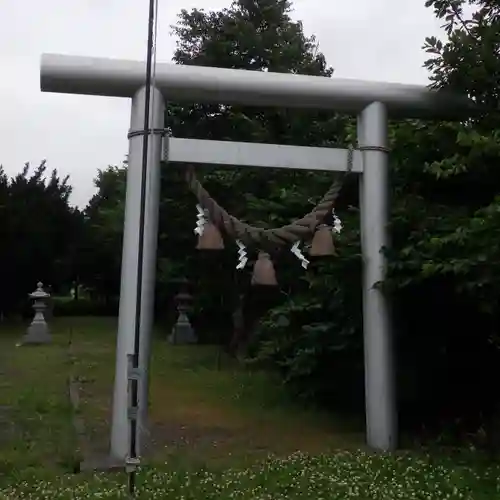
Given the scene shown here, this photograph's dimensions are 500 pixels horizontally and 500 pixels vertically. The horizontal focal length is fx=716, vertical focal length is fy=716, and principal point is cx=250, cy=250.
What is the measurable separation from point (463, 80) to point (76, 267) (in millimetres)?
24197

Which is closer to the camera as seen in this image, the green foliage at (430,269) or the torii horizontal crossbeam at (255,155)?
the green foliage at (430,269)

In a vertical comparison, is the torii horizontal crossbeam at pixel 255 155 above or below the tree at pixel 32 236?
below

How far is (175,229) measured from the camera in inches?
684

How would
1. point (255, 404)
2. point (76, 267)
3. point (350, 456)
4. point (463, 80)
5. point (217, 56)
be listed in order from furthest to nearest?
point (76, 267) → point (217, 56) → point (255, 404) → point (463, 80) → point (350, 456)

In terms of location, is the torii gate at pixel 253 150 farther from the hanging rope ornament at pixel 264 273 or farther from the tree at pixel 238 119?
the tree at pixel 238 119

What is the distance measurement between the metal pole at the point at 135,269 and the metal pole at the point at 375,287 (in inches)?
81.2

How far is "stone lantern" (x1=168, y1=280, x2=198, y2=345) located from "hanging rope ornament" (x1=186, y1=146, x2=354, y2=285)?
1241 centimetres

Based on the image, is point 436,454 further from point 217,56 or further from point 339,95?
point 217,56

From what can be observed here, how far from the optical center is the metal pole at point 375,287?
6.87m

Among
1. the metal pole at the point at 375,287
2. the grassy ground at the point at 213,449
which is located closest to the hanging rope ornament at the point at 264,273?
the metal pole at the point at 375,287

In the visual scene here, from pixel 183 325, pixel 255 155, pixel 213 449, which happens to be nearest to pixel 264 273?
pixel 255 155

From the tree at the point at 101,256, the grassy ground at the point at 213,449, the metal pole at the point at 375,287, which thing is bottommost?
the grassy ground at the point at 213,449

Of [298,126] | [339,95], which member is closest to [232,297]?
[298,126]

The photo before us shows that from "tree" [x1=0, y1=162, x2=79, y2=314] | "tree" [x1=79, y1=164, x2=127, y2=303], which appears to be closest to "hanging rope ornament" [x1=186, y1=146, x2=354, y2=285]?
"tree" [x1=0, y1=162, x2=79, y2=314]
